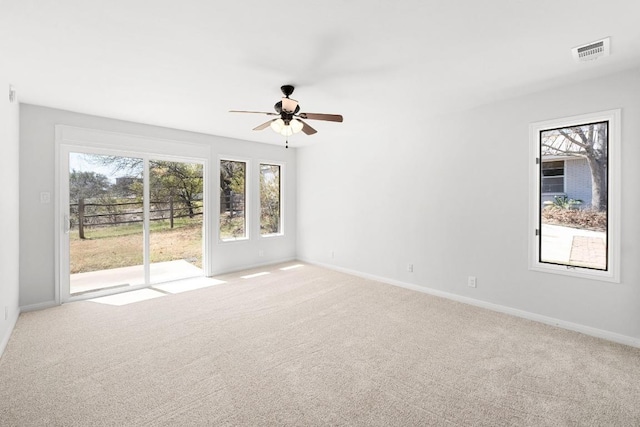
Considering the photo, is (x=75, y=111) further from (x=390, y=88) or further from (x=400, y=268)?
(x=400, y=268)

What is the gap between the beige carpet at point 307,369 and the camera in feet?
6.14

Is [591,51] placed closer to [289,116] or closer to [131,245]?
[289,116]

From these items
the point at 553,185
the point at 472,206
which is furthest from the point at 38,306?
the point at 553,185

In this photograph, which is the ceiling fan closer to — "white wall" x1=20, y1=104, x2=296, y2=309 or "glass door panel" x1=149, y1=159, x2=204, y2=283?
"glass door panel" x1=149, y1=159, x2=204, y2=283

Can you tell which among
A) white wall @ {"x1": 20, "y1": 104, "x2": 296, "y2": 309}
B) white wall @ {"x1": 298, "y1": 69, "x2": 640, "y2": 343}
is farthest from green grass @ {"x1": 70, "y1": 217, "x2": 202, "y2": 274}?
white wall @ {"x1": 298, "y1": 69, "x2": 640, "y2": 343}

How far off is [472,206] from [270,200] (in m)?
3.74

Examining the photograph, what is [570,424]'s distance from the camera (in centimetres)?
178

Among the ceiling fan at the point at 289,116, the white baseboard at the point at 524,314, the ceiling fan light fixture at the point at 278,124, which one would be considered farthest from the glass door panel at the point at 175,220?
the white baseboard at the point at 524,314

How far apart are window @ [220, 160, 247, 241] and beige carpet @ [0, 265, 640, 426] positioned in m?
2.04

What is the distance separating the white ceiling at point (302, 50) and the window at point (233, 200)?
6.09 ft

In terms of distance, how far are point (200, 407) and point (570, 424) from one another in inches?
88.4

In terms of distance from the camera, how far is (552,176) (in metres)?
3.22

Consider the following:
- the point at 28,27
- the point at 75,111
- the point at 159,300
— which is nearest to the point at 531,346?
the point at 159,300

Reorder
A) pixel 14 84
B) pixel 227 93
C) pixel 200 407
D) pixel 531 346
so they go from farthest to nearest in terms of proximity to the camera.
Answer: pixel 227 93 < pixel 14 84 < pixel 531 346 < pixel 200 407
